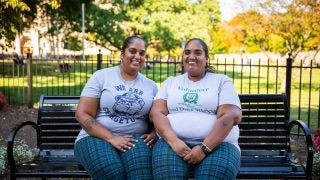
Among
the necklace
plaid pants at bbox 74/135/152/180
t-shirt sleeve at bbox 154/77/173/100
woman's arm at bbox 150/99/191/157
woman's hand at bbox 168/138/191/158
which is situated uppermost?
the necklace

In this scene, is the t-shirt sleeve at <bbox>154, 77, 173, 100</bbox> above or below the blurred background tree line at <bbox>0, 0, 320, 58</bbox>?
below

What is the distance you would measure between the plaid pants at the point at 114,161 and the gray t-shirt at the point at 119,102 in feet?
0.66

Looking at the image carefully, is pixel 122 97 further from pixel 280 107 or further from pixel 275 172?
pixel 280 107

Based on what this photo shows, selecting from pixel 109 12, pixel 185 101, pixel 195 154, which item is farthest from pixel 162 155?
pixel 109 12

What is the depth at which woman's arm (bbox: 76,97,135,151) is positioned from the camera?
10.4 feet

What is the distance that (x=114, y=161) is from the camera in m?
3.00

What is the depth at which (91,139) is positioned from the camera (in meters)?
3.23

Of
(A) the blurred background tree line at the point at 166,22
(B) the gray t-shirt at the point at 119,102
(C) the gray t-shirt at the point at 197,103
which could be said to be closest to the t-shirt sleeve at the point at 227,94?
(C) the gray t-shirt at the point at 197,103

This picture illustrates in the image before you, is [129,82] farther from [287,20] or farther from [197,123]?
[287,20]

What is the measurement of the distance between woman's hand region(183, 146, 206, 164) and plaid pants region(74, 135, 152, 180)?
0.31 meters

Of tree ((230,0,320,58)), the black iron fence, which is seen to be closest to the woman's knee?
the black iron fence

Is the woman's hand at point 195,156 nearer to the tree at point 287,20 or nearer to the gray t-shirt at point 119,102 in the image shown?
the gray t-shirt at point 119,102

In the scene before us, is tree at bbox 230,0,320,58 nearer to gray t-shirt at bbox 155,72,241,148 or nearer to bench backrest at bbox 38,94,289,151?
bench backrest at bbox 38,94,289,151

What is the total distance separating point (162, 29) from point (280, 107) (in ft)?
86.8
